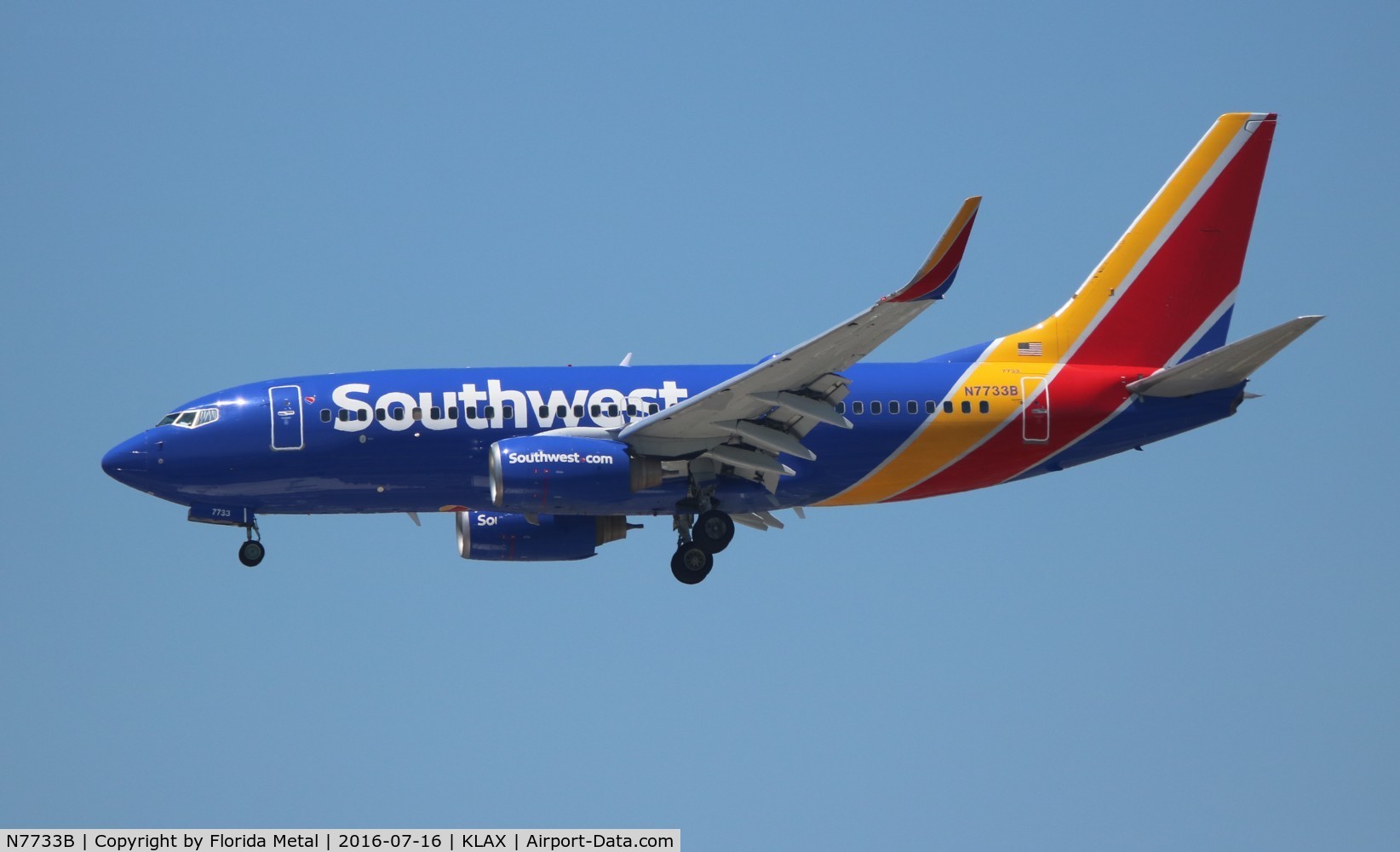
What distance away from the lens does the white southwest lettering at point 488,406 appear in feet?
127

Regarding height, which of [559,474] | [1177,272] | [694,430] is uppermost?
[1177,272]

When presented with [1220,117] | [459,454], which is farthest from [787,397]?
[1220,117]

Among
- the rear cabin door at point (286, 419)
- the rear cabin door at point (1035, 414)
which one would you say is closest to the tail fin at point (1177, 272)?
the rear cabin door at point (1035, 414)

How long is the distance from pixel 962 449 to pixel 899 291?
7193mm

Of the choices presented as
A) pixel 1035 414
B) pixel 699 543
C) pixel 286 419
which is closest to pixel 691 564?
pixel 699 543

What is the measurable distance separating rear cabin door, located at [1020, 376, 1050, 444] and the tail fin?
921mm

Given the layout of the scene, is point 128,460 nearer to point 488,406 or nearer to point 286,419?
point 286,419

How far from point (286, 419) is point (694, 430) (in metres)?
7.79

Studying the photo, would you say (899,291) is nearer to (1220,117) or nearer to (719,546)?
(719,546)

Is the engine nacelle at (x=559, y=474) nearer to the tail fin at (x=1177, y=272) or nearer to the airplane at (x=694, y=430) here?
the airplane at (x=694, y=430)

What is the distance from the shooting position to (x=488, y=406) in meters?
38.8

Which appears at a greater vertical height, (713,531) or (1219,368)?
(1219,368)

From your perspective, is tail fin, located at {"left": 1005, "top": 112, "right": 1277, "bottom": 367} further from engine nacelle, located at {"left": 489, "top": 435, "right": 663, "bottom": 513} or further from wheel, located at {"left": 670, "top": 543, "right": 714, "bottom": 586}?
engine nacelle, located at {"left": 489, "top": 435, "right": 663, "bottom": 513}

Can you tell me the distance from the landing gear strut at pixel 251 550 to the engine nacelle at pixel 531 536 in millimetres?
4273
